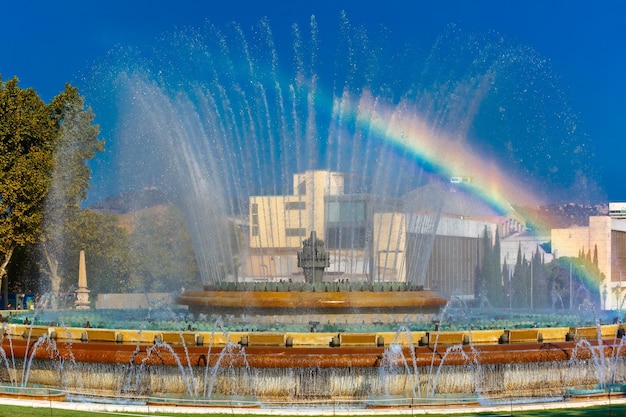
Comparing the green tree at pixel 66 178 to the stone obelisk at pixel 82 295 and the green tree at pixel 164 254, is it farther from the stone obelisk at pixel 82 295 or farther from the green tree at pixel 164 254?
the green tree at pixel 164 254

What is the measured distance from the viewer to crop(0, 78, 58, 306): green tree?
1539 inches

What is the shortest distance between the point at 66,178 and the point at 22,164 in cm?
413

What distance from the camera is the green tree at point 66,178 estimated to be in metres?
42.8

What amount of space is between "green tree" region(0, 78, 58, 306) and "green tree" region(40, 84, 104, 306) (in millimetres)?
1057

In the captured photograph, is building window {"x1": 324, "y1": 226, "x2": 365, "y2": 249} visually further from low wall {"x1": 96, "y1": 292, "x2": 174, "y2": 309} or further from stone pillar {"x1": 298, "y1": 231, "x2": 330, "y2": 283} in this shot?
stone pillar {"x1": 298, "y1": 231, "x2": 330, "y2": 283}

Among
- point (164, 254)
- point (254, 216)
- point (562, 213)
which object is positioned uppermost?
point (562, 213)

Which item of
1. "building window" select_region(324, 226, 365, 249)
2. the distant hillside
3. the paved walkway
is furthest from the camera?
the distant hillside

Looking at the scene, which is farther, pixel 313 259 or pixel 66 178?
pixel 66 178

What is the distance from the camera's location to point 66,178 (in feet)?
143

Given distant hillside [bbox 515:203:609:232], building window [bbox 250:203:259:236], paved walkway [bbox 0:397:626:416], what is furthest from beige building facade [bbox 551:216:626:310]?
paved walkway [bbox 0:397:626:416]

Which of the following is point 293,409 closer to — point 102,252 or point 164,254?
point 102,252

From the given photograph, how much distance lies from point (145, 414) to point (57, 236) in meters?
32.2

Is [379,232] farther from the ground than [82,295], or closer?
farther from the ground

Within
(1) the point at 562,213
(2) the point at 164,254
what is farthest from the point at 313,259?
(1) the point at 562,213
